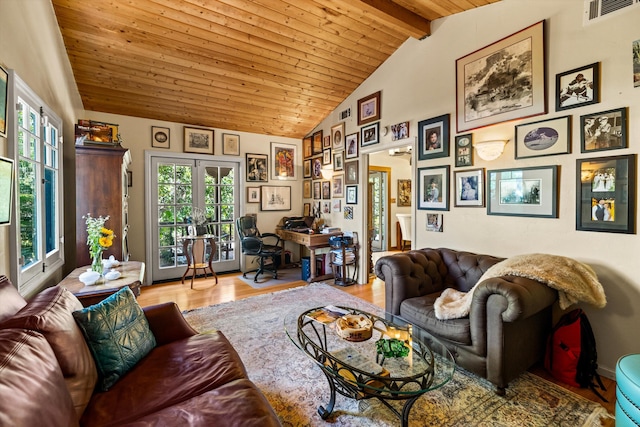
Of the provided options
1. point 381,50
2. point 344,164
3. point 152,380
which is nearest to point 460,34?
point 381,50

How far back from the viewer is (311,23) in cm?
325

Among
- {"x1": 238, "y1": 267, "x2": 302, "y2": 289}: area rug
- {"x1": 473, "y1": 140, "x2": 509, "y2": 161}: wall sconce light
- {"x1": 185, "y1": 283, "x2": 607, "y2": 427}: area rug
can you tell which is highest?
{"x1": 473, "y1": 140, "x2": 509, "y2": 161}: wall sconce light

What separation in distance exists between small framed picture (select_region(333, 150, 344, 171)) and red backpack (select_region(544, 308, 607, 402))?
11.3 feet

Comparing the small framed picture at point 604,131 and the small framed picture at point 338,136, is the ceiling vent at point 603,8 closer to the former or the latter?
the small framed picture at point 604,131

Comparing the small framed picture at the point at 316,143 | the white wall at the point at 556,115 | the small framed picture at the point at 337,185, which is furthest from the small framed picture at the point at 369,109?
the small framed picture at the point at 316,143

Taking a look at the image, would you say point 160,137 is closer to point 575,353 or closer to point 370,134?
point 370,134

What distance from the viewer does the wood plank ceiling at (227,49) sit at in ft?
9.53

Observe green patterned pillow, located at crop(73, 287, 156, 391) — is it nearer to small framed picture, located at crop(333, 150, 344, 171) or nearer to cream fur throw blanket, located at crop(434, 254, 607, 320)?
cream fur throw blanket, located at crop(434, 254, 607, 320)

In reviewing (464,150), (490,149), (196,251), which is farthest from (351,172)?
(196,251)

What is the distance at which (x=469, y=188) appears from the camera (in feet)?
9.94

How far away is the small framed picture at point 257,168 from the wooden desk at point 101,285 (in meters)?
2.91

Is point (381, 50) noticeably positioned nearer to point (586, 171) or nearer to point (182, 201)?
point (586, 171)

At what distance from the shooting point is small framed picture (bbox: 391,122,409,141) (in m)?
3.69

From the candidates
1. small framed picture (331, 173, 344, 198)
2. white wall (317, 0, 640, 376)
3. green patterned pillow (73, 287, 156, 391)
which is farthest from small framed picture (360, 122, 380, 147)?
green patterned pillow (73, 287, 156, 391)
